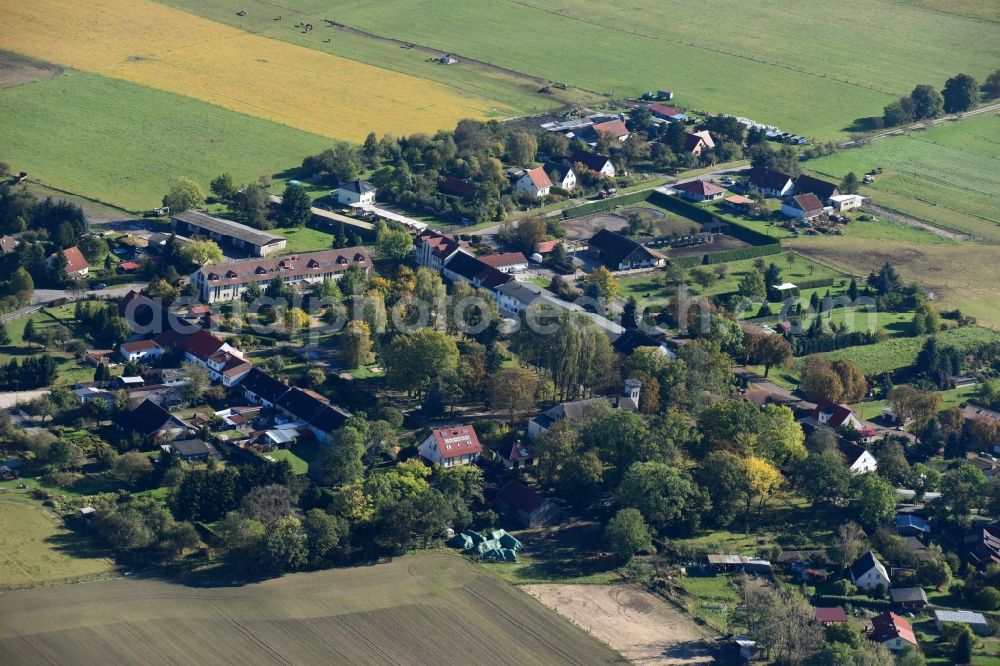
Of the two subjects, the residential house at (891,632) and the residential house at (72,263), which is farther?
the residential house at (72,263)

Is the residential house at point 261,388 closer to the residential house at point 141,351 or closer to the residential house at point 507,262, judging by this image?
the residential house at point 141,351

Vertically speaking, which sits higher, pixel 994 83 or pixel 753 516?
pixel 994 83

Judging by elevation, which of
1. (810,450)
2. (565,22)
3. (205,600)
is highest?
(565,22)

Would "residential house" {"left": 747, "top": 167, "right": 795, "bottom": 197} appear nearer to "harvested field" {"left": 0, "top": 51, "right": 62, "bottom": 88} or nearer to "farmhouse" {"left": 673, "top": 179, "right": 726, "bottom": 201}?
"farmhouse" {"left": 673, "top": 179, "right": 726, "bottom": 201}

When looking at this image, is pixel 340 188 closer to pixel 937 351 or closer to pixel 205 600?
pixel 937 351

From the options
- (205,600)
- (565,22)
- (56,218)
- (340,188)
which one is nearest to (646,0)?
(565,22)

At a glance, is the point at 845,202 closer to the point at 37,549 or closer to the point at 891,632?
the point at 891,632

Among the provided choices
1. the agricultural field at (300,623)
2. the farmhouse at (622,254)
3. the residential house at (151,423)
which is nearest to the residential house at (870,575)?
the agricultural field at (300,623)
